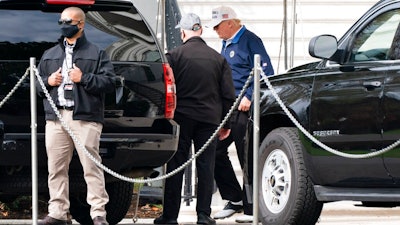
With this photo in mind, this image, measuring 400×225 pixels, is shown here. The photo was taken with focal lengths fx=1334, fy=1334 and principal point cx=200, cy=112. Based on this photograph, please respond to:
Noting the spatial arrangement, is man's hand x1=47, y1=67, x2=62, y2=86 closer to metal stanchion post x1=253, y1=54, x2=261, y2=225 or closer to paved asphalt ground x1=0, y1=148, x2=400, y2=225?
metal stanchion post x1=253, y1=54, x2=261, y2=225

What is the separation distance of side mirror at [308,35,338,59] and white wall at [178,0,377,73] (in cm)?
836

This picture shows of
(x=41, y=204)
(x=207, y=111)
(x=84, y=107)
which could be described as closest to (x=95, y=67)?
Result: (x=84, y=107)

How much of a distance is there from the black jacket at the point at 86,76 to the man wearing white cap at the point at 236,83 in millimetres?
2387

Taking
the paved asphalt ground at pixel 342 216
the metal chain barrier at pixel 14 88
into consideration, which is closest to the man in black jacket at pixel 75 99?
the metal chain barrier at pixel 14 88

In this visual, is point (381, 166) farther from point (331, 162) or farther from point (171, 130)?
point (171, 130)

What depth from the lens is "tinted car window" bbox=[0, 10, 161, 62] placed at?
31.4 feet

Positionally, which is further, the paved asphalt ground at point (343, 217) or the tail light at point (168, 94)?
the paved asphalt ground at point (343, 217)

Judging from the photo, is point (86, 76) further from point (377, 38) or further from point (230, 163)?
point (230, 163)

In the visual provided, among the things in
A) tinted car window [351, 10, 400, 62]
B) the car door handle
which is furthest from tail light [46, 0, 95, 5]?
the car door handle

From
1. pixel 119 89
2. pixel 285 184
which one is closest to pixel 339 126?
pixel 285 184

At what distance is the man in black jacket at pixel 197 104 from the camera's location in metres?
10.9

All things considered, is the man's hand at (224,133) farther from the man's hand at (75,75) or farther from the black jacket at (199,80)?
the man's hand at (75,75)

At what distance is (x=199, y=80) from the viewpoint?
1089 centimetres

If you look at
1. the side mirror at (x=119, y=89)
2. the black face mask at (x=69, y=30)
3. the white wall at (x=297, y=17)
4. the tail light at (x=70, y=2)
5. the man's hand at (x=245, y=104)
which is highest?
the white wall at (x=297, y=17)
